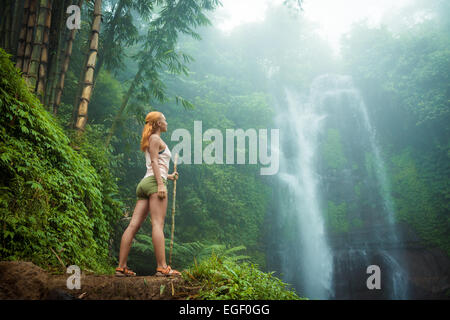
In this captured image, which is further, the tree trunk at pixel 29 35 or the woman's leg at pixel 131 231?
the tree trunk at pixel 29 35

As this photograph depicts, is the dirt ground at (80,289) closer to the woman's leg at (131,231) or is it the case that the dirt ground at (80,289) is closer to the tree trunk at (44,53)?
the woman's leg at (131,231)

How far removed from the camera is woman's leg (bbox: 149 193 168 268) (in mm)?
2580

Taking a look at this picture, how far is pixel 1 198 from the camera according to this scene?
7.67 feet

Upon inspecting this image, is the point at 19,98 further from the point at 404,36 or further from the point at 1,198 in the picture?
the point at 404,36

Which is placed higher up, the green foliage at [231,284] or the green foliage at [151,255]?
the green foliage at [231,284]

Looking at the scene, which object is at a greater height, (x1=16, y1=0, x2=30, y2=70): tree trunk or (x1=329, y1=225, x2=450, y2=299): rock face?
(x1=16, y1=0, x2=30, y2=70): tree trunk

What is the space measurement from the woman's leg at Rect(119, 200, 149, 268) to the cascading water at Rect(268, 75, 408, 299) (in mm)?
9756

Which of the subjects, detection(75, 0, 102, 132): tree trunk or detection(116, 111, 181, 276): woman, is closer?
detection(116, 111, 181, 276): woman

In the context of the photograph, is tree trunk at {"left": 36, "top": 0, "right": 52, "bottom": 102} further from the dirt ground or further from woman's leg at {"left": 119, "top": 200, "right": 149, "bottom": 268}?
the dirt ground

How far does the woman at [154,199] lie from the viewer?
8.48 feet

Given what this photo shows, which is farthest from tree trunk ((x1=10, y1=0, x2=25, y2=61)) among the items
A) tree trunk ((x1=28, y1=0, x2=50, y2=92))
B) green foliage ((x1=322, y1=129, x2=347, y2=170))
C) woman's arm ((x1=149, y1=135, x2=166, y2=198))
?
green foliage ((x1=322, y1=129, x2=347, y2=170))

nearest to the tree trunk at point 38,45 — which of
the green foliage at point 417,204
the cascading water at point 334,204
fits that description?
the cascading water at point 334,204

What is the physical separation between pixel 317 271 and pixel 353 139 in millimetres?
8951
